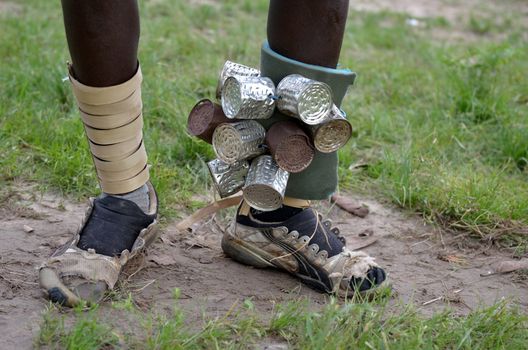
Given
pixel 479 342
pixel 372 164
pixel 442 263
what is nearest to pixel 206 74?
pixel 372 164

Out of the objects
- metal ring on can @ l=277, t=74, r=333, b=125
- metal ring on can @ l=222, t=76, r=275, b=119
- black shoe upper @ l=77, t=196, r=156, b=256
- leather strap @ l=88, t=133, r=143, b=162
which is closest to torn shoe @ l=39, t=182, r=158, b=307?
black shoe upper @ l=77, t=196, r=156, b=256

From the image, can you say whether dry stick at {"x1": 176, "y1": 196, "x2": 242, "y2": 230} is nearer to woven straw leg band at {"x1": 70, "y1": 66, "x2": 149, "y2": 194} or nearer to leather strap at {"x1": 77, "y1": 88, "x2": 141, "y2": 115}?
woven straw leg band at {"x1": 70, "y1": 66, "x2": 149, "y2": 194}

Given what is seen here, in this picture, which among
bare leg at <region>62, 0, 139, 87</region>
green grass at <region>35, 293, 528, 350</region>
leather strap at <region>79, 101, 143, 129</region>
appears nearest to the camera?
green grass at <region>35, 293, 528, 350</region>

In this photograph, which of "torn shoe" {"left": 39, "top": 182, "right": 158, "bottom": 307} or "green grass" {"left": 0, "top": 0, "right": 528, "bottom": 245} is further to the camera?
"green grass" {"left": 0, "top": 0, "right": 528, "bottom": 245}

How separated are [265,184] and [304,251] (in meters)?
0.26

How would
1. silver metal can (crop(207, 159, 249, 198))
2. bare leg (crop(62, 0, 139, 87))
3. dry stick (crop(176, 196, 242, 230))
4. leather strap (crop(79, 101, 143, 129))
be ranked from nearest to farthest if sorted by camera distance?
bare leg (crop(62, 0, 139, 87)), leather strap (crop(79, 101, 143, 129)), silver metal can (crop(207, 159, 249, 198)), dry stick (crop(176, 196, 242, 230))

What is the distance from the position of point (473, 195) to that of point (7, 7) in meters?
2.72

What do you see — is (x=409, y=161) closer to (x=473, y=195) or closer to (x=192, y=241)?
(x=473, y=195)

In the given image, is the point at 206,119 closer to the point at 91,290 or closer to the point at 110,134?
the point at 110,134

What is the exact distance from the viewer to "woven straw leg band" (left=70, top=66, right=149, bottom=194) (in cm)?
192

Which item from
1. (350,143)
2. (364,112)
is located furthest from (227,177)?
(364,112)

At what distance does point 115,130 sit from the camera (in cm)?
196

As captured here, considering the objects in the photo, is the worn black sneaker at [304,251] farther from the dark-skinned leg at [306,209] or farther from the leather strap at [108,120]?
the leather strap at [108,120]

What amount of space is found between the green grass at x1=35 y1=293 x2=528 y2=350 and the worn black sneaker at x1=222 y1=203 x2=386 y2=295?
13cm
